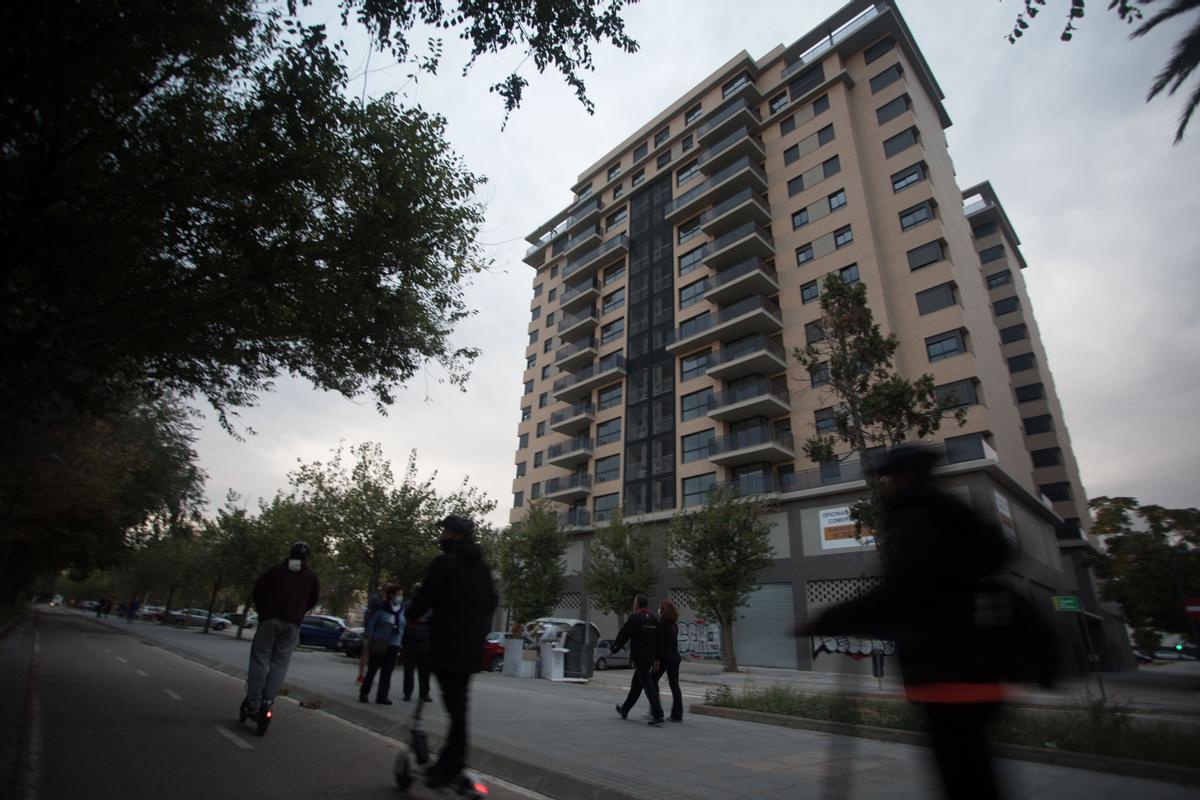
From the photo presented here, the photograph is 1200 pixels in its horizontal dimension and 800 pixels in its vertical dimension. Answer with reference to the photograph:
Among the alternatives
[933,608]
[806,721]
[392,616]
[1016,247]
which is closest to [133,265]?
[392,616]

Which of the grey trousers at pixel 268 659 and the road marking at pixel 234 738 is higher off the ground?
the grey trousers at pixel 268 659

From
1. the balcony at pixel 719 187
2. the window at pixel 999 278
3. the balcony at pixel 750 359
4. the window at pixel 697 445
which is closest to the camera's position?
the balcony at pixel 750 359

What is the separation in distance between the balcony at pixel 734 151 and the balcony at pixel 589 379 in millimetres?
14679

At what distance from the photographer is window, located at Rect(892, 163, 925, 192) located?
32344 mm

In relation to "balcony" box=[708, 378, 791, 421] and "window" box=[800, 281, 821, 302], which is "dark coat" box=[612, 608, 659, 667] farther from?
"window" box=[800, 281, 821, 302]

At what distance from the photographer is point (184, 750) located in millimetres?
5242

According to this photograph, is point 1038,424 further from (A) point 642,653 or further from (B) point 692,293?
(A) point 642,653

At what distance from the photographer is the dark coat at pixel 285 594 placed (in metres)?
6.64

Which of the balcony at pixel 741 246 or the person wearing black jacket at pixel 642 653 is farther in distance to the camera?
the balcony at pixel 741 246

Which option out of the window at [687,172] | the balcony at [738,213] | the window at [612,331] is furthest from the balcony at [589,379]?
the window at [687,172]

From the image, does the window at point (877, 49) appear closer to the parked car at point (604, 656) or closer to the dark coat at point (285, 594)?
the parked car at point (604, 656)

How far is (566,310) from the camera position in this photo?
5197 centimetres

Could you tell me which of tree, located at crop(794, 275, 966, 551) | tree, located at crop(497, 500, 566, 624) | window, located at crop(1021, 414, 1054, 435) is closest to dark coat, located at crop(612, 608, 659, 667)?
tree, located at crop(794, 275, 966, 551)

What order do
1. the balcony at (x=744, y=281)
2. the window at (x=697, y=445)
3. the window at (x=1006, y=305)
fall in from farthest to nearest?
the window at (x=1006, y=305) < the balcony at (x=744, y=281) < the window at (x=697, y=445)
